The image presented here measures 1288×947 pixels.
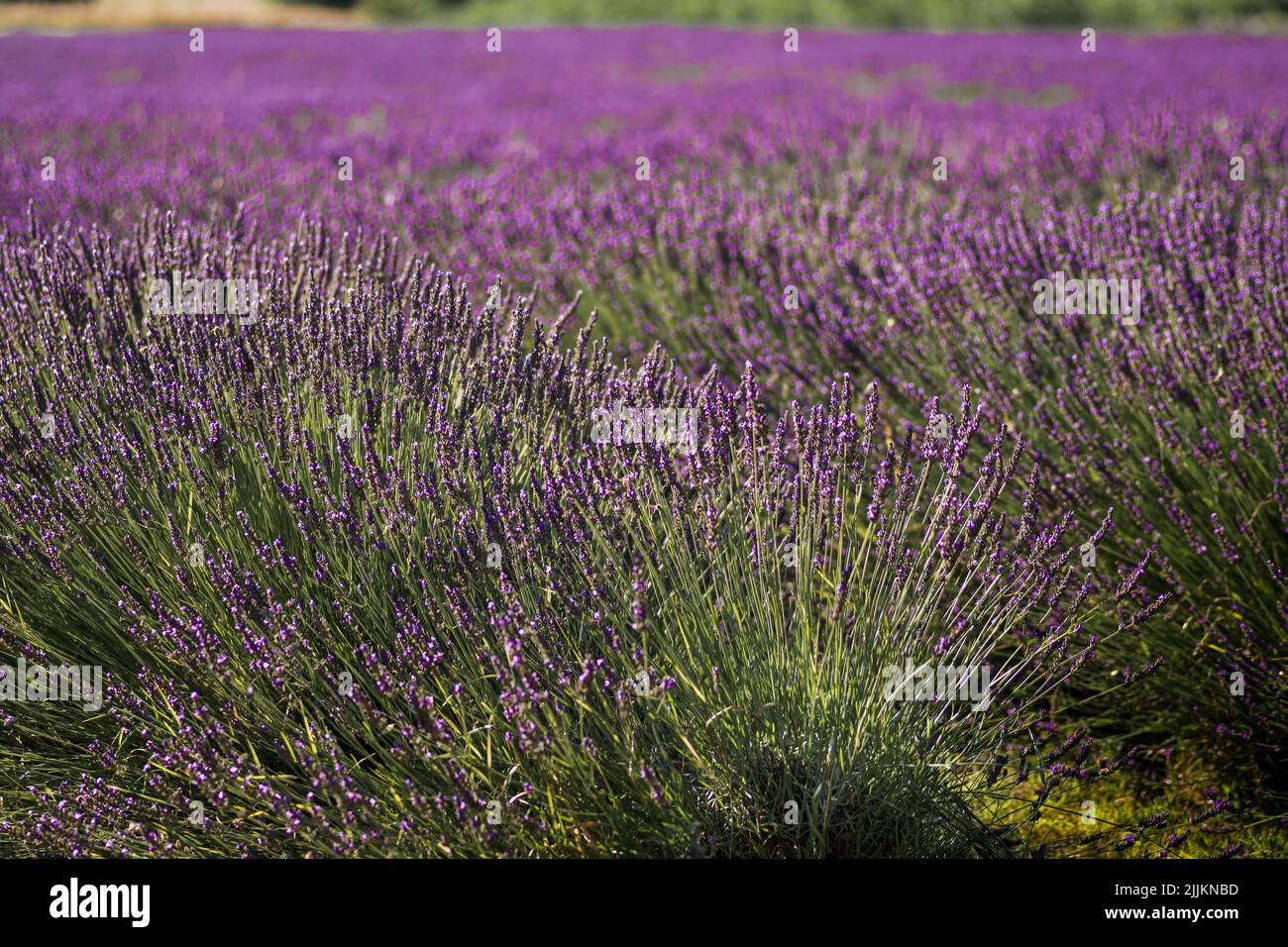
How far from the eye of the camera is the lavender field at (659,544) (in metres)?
1.96

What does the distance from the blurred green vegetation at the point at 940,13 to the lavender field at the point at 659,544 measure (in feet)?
63.2

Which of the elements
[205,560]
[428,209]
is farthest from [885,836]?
→ [428,209]

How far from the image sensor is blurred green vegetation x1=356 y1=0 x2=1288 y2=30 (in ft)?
70.0

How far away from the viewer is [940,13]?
21578 mm

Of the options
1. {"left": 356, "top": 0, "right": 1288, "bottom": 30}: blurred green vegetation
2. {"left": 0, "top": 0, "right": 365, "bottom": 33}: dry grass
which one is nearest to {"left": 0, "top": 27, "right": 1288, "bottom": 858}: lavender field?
{"left": 356, "top": 0, "right": 1288, "bottom": 30}: blurred green vegetation

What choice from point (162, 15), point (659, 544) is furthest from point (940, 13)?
point (659, 544)

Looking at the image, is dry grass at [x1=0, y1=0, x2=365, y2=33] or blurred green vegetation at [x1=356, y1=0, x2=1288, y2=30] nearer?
blurred green vegetation at [x1=356, y1=0, x2=1288, y2=30]

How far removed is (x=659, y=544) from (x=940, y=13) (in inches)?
867

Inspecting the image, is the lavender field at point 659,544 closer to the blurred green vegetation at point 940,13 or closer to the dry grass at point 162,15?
the blurred green vegetation at point 940,13

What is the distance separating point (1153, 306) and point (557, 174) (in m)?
3.13

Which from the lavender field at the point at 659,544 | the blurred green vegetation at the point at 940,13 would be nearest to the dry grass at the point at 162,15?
the blurred green vegetation at the point at 940,13

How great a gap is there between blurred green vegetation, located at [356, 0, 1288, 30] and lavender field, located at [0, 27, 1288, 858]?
19253 millimetres

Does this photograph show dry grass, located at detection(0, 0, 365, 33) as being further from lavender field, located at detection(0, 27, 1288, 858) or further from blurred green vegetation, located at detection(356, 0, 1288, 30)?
lavender field, located at detection(0, 27, 1288, 858)

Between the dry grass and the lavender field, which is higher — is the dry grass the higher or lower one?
the higher one
